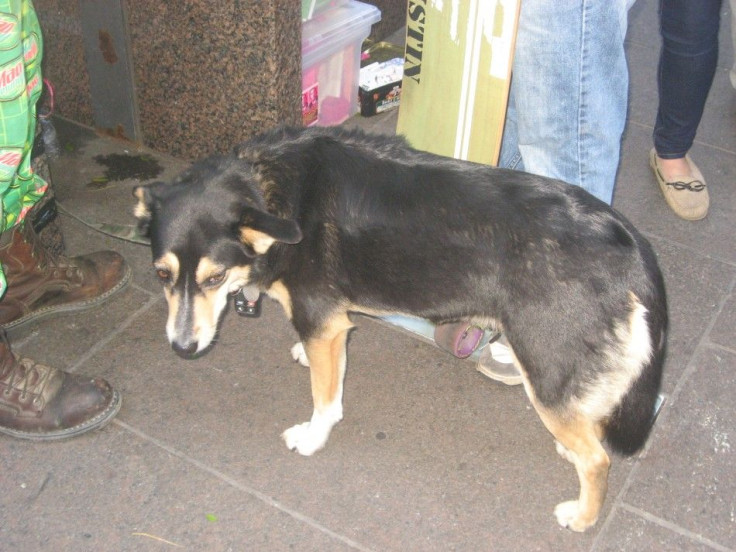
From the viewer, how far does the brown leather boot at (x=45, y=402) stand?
9.68 ft

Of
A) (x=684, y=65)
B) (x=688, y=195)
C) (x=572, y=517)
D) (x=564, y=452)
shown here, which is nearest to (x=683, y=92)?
(x=684, y=65)

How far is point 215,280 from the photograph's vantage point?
8.59 ft

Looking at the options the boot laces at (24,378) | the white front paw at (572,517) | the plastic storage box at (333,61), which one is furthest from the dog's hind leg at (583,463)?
the plastic storage box at (333,61)

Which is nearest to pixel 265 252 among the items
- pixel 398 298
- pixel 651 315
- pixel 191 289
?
pixel 191 289

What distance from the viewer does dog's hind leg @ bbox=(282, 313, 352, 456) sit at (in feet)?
9.14

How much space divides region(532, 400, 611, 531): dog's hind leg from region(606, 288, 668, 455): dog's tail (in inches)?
2.6

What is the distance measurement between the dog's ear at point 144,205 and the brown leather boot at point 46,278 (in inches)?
30.9

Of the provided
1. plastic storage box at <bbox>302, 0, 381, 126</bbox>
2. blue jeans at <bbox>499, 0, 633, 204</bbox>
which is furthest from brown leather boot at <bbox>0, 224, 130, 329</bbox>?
blue jeans at <bbox>499, 0, 633, 204</bbox>

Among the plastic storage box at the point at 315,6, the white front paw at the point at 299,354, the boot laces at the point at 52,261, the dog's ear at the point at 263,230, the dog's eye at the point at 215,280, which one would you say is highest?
the dog's ear at the point at 263,230

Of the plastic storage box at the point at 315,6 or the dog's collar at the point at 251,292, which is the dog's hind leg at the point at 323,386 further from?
the plastic storage box at the point at 315,6

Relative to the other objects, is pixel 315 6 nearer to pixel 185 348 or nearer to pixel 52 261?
pixel 52 261

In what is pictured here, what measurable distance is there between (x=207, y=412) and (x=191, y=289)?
0.74 m

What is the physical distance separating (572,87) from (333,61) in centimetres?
237

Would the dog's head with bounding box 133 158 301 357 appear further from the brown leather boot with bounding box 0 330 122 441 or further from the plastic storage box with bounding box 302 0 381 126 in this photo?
the plastic storage box with bounding box 302 0 381 126
